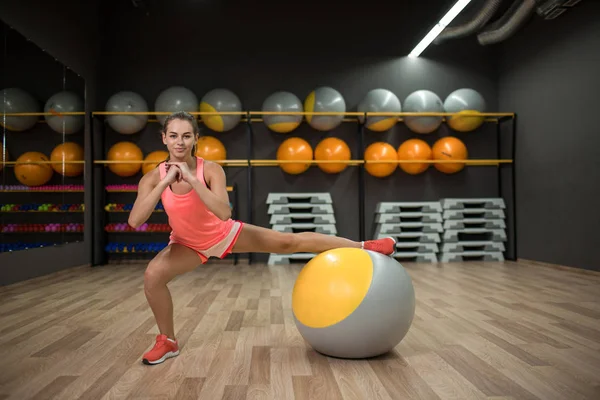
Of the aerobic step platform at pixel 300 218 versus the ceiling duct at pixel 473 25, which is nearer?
the ceiling duct at pixel 473 25

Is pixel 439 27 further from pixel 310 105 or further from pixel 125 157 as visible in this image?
pixel 125 157

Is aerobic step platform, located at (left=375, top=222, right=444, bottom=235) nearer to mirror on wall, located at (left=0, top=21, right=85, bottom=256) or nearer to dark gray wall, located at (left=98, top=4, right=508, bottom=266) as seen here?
dark gray wall, located at (left=98, top=4, right=508, bottom=266)

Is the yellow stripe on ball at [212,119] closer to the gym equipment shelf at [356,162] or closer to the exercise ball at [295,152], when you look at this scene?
the gym equipment shelf at [356,162]

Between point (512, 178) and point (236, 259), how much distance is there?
3.76 meters

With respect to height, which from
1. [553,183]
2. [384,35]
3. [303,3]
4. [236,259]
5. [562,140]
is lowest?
[236,259]

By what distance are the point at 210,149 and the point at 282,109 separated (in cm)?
100

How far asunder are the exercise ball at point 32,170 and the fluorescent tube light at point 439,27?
4.58m

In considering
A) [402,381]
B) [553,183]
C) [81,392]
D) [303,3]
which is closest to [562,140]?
[553,183]

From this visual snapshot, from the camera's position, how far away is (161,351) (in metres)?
2.13

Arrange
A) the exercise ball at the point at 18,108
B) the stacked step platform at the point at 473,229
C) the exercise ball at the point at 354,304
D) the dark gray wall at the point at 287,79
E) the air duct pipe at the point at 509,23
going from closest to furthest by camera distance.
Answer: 1. the exercise ball at the point at 354,304
2. the exercise ball at the point at 18,108
3. the air duct pipe at the point at 509,23
4. the stacked step platform at the point at 473,229
5. the dark gray wall at the point at 287,79

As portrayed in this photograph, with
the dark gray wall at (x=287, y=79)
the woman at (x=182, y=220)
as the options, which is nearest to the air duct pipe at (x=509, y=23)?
the dark gray wall at (x=287, y=79)

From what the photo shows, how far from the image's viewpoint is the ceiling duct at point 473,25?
5.51 m

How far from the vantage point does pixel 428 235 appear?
609cm

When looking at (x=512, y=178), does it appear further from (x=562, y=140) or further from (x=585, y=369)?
(x=585, y=369)
